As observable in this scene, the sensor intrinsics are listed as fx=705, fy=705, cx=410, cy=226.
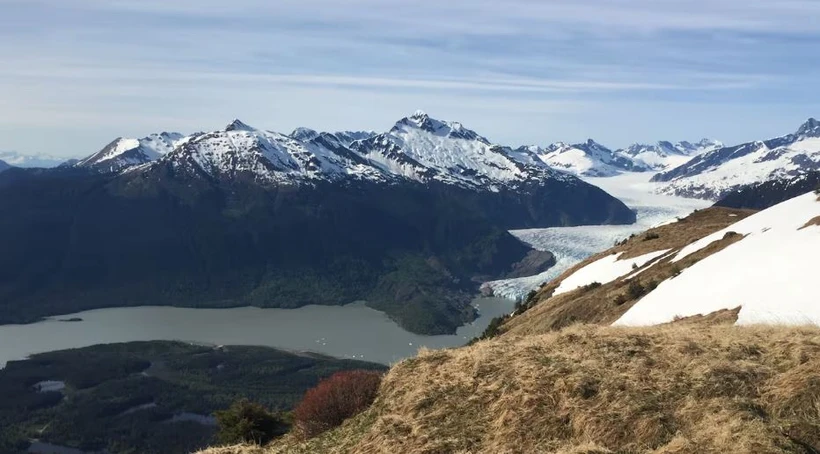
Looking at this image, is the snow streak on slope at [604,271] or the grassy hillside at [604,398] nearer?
the grassy hillside at [604,398]

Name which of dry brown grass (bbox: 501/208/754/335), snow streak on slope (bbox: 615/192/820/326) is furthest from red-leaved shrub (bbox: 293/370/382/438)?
dry brown grass (bbox: 501/208/754/335)

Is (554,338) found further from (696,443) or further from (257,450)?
(257,450)

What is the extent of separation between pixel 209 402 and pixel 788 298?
179 m

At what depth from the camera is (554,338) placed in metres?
21.8

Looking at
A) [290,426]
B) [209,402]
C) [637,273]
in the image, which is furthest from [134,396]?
[290,426]

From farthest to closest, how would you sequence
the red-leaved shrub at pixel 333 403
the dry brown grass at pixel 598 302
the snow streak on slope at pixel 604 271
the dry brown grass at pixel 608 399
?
1. the snow streak on slope at pixel 604 271
2. the dry brown grass at pixel 598 302
3. the red-leaved shrub at pixel 333 403
4. the dry brown grass at pixel 608 399

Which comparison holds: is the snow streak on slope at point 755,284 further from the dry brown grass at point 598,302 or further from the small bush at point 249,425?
the small bush at point 249,425

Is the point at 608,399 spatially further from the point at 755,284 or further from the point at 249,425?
the point at 755,284

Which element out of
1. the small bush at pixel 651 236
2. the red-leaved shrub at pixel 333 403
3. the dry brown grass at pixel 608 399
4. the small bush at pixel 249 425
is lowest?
the small bush at pixel 249 425

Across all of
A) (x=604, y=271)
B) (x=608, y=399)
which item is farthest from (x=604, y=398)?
(x=604, y=271)

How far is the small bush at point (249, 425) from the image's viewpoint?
68.8ft

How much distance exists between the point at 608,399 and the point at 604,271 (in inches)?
1692

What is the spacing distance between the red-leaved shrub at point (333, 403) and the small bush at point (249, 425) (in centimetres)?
106

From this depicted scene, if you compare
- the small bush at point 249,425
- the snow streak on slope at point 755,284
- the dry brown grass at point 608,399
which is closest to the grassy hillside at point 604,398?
the dry brown grass at point 608,399
